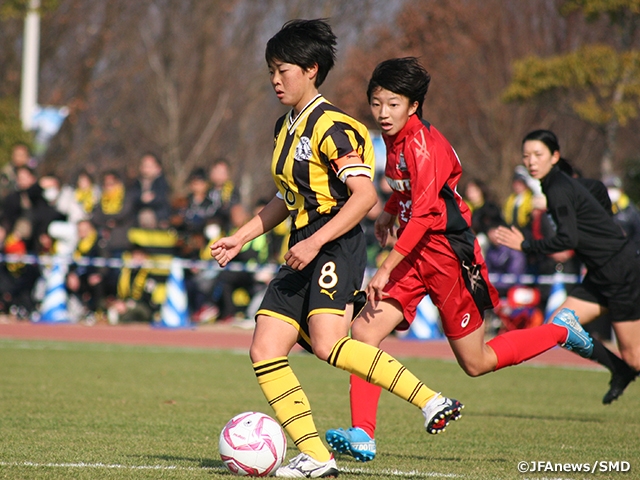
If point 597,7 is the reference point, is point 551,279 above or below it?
below

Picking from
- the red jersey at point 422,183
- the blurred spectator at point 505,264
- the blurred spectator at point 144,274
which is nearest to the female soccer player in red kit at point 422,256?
the red jersey at point 422,183

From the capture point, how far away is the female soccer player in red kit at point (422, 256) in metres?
5.52

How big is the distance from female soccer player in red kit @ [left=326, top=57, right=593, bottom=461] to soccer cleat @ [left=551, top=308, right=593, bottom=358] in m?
0.33

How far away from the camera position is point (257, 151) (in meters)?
32.3

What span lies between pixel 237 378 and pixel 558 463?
4901 millimetres

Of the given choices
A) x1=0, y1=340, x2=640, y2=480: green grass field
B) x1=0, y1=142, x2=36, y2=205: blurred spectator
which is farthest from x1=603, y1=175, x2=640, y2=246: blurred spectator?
x1=0, y1=142, x2=36, y2=205: blurred spectator

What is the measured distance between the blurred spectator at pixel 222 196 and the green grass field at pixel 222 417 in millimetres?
4049

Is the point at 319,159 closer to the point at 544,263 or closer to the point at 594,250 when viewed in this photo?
the point at 594,250

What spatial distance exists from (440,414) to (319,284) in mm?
912

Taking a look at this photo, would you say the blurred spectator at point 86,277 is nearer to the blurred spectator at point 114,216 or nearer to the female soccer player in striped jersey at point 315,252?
the blurred spectator at point 114,216

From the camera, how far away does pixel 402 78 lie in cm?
562

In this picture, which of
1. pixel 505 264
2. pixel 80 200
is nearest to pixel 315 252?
pixel 505 264

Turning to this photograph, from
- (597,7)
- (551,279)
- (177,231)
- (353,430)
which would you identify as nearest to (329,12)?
(597,7)

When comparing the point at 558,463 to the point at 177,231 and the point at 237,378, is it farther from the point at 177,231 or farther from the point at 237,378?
the point at 177,231
